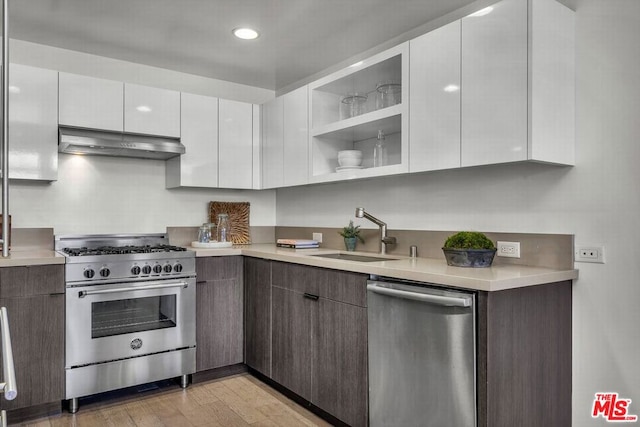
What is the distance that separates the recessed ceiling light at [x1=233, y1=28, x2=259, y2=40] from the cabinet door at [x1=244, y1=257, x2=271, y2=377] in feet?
5.05

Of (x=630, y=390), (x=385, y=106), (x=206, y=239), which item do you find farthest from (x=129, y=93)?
(x=630, y=390)

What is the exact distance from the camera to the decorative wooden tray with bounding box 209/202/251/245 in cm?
392

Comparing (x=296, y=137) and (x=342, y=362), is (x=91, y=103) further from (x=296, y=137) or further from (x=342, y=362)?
(x=342, y=362)

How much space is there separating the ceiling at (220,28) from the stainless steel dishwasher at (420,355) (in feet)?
5.45

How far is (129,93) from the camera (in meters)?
3.29

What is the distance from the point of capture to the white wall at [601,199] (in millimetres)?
1934

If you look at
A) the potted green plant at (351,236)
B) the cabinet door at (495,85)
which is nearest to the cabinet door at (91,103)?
the potted green plant at (351,236)

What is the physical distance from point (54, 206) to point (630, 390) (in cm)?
359

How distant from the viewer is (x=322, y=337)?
2.57 metres

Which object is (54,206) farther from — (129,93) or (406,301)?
(406,301)

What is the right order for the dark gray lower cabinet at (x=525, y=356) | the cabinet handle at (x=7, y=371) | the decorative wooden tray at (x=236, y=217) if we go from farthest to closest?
the decorative wooden tray at (x=236, y=217) < the dark gray lower cabinet at (x=525, y=356) < the cabinet handle at (x=7, y=371)

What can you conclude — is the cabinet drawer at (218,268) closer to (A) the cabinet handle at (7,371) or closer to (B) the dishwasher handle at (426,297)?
(B) the dishwasher handle at (426,297)

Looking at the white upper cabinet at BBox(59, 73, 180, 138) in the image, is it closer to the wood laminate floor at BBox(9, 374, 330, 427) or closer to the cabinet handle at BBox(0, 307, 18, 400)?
the wood laminate floor at BBox(9, 374, 330, 427)

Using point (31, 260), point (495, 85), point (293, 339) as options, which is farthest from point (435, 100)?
point (31, 260)
